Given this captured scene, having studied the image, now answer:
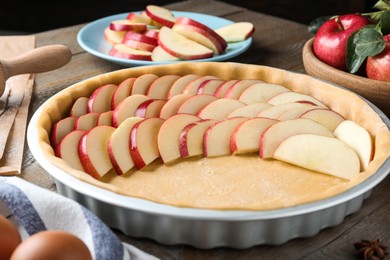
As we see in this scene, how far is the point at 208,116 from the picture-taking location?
1465mm

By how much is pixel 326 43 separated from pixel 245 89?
281 millimetres

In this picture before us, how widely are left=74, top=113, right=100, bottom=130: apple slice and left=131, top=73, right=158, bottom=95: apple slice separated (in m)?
0.16

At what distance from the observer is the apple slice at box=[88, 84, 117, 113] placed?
1500 mm

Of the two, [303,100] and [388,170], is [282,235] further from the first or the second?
[303,100]

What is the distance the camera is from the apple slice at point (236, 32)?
207cm

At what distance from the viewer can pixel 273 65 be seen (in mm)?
1980

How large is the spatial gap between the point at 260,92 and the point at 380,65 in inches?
12.4

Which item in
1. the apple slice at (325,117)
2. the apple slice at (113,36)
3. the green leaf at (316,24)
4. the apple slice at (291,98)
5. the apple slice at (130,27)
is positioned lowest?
the apple slice at (113,36)

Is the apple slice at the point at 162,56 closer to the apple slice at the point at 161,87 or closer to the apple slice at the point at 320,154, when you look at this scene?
the apple slice at the point at 161,87

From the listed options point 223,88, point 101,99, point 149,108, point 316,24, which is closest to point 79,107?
point 101,99

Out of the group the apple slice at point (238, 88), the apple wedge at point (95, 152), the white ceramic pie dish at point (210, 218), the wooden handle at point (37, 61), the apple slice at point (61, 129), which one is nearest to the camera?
the white ceramic pie dish at point (210, 218)

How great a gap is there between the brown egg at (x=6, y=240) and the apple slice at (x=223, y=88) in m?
0.76

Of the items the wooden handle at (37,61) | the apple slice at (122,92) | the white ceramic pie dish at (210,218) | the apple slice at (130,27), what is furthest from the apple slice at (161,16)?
the white ceramic pie dish at (210,218)

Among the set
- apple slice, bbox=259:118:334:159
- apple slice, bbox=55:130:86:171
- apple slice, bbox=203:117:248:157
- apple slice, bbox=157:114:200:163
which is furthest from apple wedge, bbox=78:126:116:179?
apple slice, bbox=259:118:334:159
